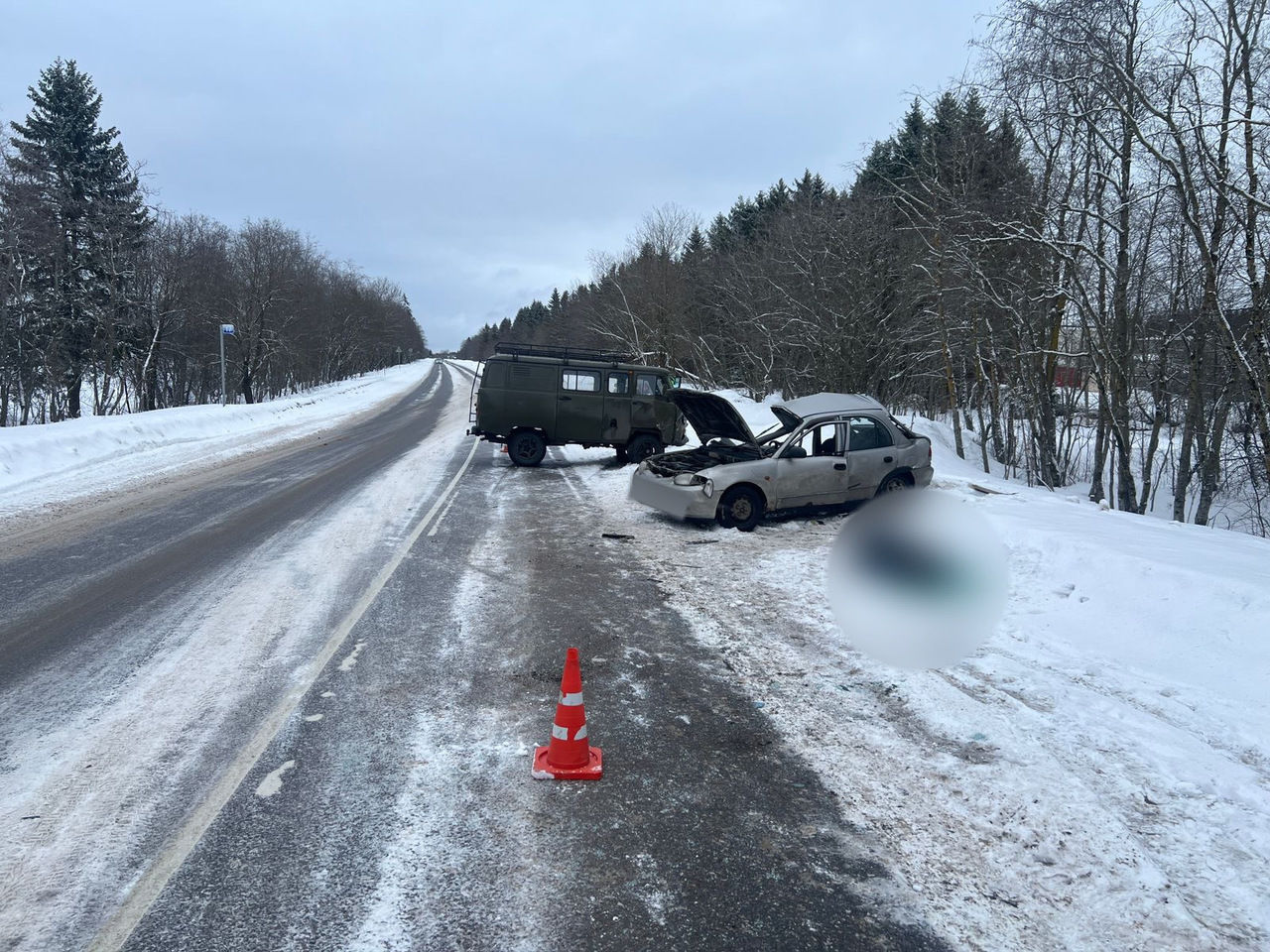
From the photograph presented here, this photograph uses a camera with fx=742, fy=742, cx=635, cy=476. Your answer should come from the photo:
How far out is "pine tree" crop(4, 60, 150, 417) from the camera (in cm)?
2950

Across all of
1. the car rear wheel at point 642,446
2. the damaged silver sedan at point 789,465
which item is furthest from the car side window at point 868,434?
the car rear wheel at point 642,446

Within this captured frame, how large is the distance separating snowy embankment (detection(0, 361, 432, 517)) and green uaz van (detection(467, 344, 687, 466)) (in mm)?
6149

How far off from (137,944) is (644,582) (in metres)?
5.26

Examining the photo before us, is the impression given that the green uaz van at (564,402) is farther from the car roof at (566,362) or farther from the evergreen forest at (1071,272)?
the evergreen forest at (1071,272)

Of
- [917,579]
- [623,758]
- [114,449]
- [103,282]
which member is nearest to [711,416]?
[917,579]

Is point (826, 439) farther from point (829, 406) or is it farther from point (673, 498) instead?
point (673, 498)

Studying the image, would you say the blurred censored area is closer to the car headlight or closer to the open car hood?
the car headlight

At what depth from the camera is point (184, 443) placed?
→ 19156 millimetres

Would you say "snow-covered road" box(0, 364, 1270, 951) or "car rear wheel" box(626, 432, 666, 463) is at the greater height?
"car rear wheel" box(626, 432, 666, 463)

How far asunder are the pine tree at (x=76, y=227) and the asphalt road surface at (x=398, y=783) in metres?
29.5

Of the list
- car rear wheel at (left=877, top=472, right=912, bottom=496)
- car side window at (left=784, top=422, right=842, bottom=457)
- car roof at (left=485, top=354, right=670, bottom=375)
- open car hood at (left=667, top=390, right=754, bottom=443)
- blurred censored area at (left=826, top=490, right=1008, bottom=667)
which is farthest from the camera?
car roof at (left=485, top=354, right=670, bottom=375)

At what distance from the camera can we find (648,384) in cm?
1612

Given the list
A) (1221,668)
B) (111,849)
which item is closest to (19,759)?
(111,849)

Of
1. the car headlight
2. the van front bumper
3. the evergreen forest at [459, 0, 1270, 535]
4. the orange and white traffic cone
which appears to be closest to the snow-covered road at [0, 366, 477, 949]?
the orange and white traffic cone
